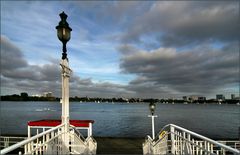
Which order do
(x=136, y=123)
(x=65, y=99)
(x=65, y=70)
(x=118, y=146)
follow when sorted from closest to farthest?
(x=65, y=99), (x=65, y=70), (x=118, y=146), (x=136, y=123)

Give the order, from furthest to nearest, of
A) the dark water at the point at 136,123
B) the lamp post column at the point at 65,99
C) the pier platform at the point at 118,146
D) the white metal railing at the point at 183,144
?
1. the dark water at the point at 136,123
2. the pier platform at the point at 118,146
3. the lamp post column at the point at 65,99
4. the white metal railing at the point at 183,144

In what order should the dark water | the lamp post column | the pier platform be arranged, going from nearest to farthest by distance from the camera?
the lamp post column < the pier platform < the dark water

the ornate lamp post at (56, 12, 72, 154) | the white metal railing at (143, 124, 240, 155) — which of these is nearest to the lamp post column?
the ornate lamp post at (56, 12, 72, 154)

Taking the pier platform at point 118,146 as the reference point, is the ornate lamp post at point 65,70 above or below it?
above

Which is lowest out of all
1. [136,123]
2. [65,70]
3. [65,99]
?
[136,123]

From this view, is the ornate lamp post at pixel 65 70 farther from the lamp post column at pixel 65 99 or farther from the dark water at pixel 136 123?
the dark water at pixel 136 123

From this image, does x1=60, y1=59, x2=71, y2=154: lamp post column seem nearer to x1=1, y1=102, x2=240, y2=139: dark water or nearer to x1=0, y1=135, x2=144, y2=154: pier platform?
x1=0, y1=135, x2=144, y2=154: pier platform

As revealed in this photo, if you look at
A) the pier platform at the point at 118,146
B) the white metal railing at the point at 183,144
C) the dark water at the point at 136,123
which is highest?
the white metal railing at the point at 183,144

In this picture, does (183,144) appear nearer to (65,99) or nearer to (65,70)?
(65,99)

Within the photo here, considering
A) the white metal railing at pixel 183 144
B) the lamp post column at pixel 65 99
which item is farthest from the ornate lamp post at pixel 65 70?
the white metal railing at pixel 183 144

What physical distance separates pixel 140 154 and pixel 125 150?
120 cm

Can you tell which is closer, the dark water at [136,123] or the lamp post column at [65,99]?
the lamp post column at [65,99]

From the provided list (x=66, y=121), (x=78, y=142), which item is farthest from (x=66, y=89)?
(x=78, y=142)

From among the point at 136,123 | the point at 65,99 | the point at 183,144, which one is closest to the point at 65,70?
the point at 65,99
